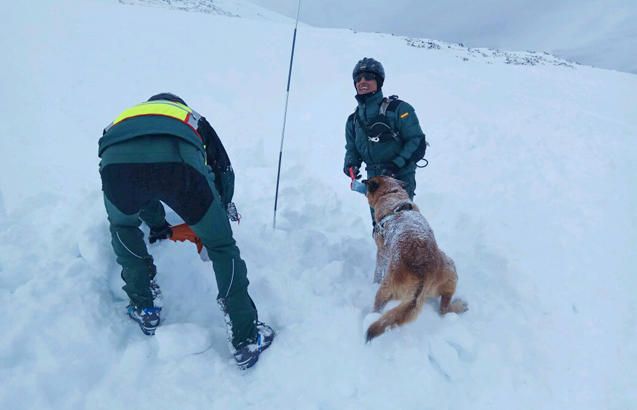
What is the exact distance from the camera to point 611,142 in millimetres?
6789

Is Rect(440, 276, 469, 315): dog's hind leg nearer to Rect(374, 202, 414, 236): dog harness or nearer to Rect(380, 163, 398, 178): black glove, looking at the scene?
Rect(374, 202, 414, 236): dog harness

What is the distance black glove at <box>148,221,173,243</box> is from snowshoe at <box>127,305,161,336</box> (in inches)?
33.6

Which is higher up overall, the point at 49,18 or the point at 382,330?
the point at 49,18

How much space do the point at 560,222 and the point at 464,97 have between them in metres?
6.54

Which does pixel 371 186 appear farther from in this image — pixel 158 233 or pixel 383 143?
pixel 158 233

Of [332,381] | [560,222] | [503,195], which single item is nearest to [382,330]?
[332,381]

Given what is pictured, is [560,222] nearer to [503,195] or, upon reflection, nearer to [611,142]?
[503,195]

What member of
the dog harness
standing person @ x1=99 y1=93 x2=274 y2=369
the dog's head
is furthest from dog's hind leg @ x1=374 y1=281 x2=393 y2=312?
the dog's head

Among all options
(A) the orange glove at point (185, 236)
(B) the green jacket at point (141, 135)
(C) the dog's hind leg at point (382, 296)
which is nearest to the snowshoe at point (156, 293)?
(A) the orange glove at point (185, 236)

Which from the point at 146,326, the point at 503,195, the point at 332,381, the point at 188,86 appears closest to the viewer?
the point at 332,381

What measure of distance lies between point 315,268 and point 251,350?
1277 mm

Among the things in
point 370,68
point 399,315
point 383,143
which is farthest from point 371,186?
point 399,315

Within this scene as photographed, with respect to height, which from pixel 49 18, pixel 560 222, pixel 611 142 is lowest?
pixel 560 222

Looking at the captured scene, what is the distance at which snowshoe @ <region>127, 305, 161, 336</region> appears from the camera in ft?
9.06
